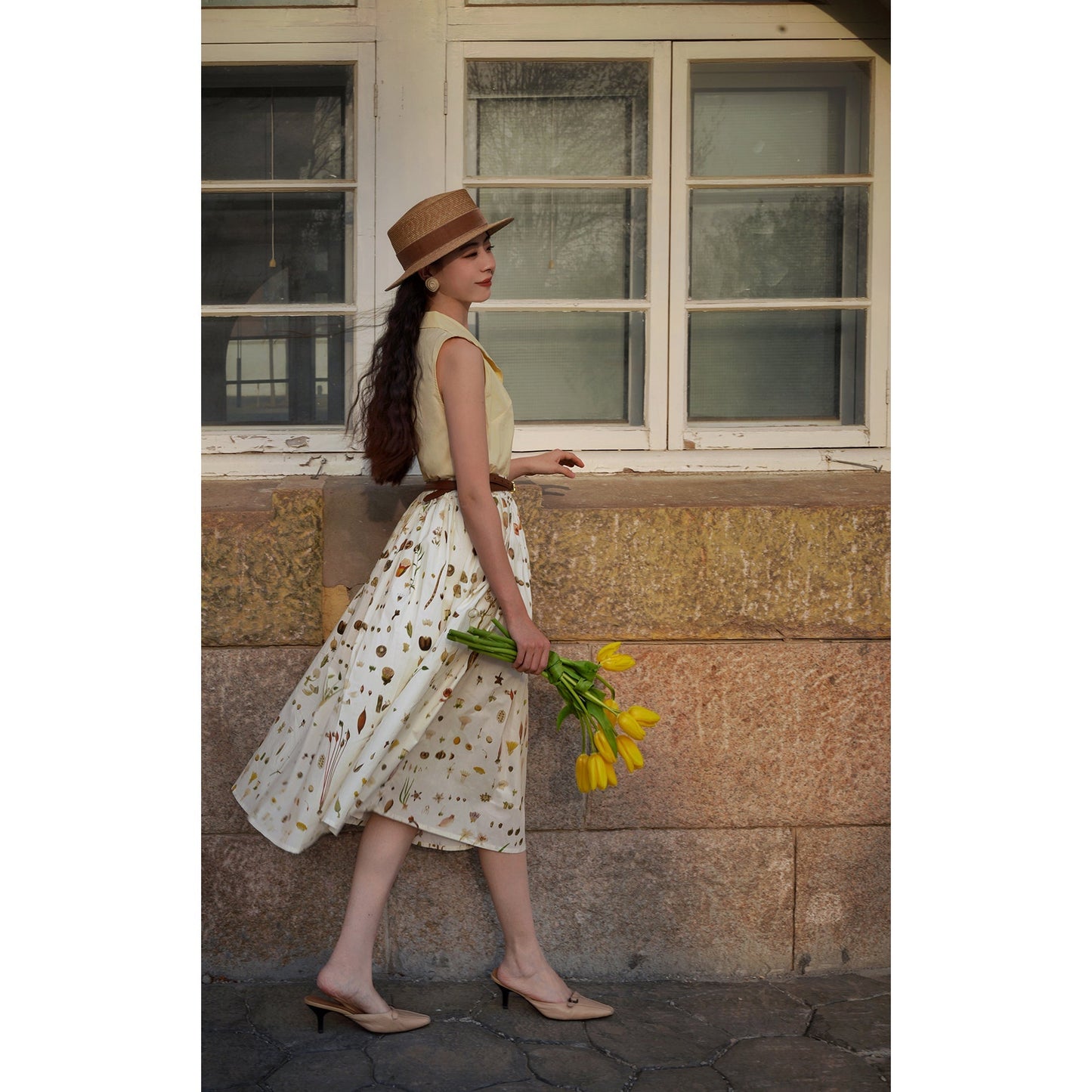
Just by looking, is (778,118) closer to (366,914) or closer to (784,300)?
(784,300)

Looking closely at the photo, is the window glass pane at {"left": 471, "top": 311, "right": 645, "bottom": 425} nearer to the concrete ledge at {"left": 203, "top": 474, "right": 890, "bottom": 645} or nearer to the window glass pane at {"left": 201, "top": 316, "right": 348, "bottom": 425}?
the window glass pane at {"left": 201, "top": 316, "right": 348, "bottom": 425}

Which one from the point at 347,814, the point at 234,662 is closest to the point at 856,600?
the point at 347,814

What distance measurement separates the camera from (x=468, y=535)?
2729 millimetres

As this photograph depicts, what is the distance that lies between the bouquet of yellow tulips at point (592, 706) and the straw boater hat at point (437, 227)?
2.80ft

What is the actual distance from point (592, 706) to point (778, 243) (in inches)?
73.5

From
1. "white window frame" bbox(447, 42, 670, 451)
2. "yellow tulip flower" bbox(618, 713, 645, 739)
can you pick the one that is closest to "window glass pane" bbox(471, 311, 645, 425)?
"white window frame" bbox(447, 42, 670, 451)

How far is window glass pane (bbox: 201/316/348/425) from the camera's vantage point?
379 centimetres

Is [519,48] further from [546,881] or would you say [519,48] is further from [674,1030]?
[674,1030]

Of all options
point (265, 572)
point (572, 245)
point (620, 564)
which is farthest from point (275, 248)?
point (620, 564)

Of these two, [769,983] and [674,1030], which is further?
[769,983]

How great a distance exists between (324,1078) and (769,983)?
4.18ft

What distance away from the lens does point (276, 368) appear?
380cm

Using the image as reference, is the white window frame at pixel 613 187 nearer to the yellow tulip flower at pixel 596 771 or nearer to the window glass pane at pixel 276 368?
the window glass pane at pixel 276 368

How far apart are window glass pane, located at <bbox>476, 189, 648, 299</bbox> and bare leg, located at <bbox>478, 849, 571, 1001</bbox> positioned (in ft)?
6.00
